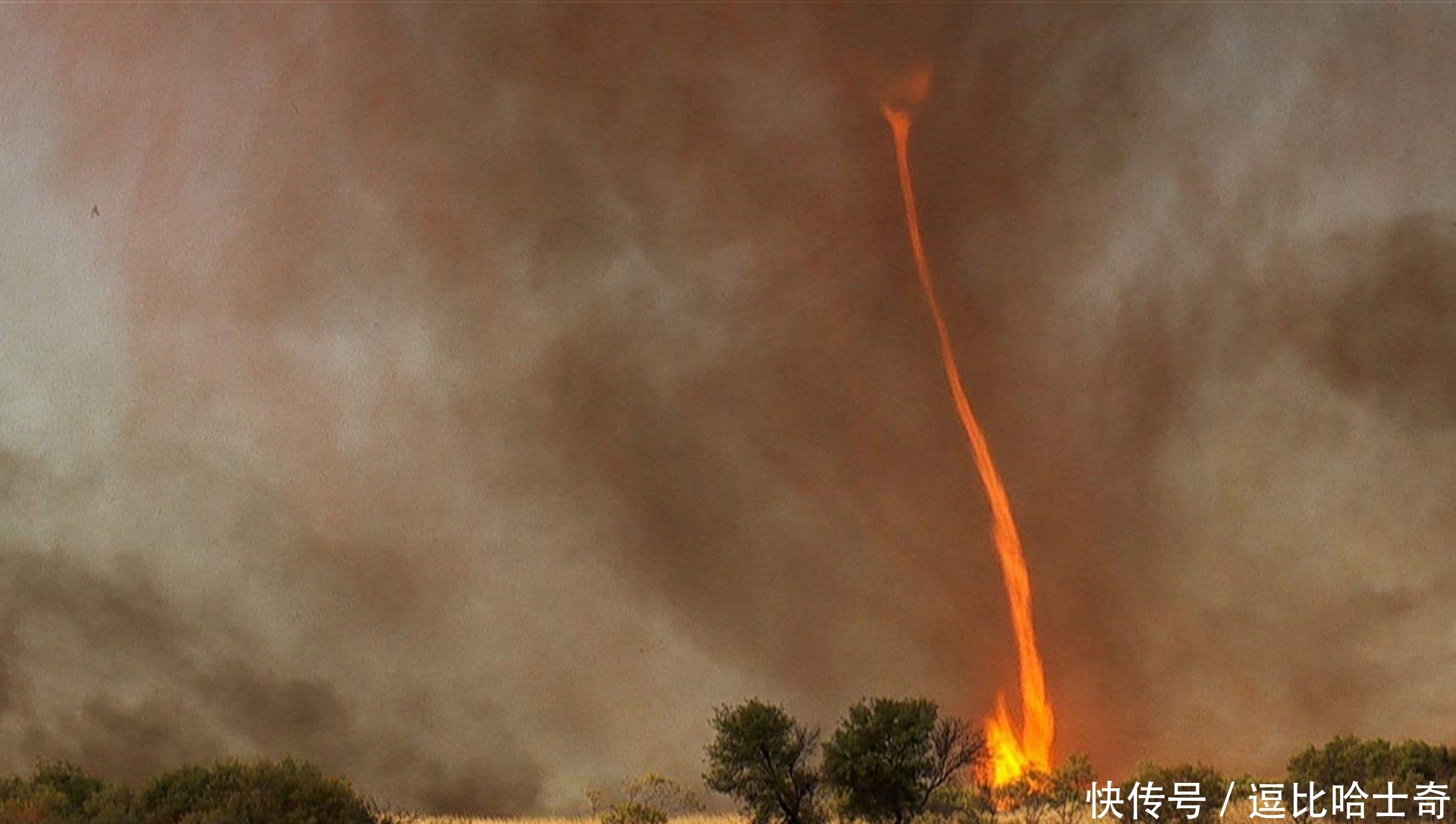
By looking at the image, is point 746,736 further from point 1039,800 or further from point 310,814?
point 310,814

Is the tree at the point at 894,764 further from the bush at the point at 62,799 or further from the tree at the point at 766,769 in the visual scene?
the bush at the point at 62,799

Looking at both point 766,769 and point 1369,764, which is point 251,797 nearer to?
point 766,769

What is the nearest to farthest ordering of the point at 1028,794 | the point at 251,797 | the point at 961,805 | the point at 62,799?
the point at 251,797, the point at 62,799, the point at 961,805, the point at 1028,794

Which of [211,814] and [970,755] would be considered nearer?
[211,814]

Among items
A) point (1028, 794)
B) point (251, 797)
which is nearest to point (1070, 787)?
point (1028, 794)

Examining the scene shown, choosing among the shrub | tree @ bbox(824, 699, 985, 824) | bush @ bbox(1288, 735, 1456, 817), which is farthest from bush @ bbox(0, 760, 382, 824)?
bush @ bbox(1288, 735, 1456, 817)

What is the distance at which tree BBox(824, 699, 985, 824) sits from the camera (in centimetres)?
4303

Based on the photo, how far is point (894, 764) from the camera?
43438 mm

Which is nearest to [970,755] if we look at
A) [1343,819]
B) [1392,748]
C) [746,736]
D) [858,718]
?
[858,718]

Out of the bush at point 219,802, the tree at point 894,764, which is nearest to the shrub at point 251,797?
the bush at point 219,802

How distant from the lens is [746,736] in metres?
43.6

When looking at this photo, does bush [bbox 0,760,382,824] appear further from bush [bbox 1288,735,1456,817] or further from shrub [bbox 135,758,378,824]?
bush [bbox 1288,735,1456,817]

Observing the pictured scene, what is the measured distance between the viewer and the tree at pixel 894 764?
4303 cm

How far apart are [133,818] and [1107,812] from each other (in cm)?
3073
